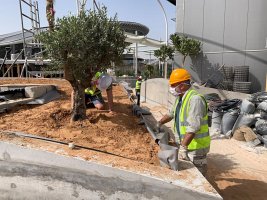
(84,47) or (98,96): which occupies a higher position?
(84,47)

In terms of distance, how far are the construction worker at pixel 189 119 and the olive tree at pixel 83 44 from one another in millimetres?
1588

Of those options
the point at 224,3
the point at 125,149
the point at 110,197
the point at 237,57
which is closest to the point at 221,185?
the point at 125,149

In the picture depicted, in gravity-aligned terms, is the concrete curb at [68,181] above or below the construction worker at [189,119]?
below

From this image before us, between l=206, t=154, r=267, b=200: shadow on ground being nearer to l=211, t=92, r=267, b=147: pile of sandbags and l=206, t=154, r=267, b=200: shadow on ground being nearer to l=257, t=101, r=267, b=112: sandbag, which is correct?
l=211, t=92, r=267, b=147: pile of sandbags

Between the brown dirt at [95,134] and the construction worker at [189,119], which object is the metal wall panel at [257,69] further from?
the construction worker at [189,119]

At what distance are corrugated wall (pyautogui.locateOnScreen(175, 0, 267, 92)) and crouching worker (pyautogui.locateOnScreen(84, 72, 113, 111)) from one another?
9.86 metres

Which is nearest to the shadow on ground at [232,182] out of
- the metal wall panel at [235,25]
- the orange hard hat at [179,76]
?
the orange hard hat at [179,76]

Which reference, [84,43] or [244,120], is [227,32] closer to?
[244,120]

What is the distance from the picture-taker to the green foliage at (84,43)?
4.71m

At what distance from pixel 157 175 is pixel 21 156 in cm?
171

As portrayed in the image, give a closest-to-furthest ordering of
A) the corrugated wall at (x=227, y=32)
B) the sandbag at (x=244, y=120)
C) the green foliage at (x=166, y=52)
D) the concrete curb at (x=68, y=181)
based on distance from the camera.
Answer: the concrete curb at (x=68, y=181), the sandbag at (x=244, y=120), the corrugated wall at (x=227, y=32), the green foliage at (x=166, y=52)

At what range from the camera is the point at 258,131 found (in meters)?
8.04

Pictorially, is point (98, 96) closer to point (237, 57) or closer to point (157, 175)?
point (157, 175)

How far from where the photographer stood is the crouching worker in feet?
21.3
